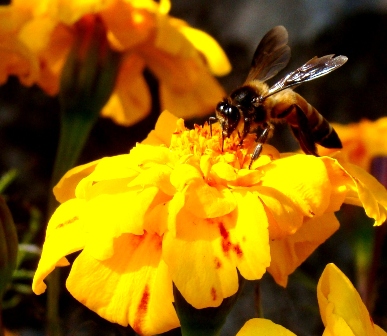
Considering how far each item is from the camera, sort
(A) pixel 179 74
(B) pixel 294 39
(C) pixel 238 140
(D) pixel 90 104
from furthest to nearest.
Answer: (B) pixel 294 39
(A) pixel 179 74
(D) pixel 90 104
(C) pixel 238 140

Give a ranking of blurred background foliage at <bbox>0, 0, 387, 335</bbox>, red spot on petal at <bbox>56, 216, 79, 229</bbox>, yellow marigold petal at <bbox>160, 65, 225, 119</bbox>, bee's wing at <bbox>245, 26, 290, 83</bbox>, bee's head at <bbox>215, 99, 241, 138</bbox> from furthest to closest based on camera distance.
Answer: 1. blurred background foliage at <bbox>0, 0, 387, 335</bbox>
2. yellow marigold petal at <bbox>160, 65, 225, 119</bbox>
3. bee's wing at <bbox>245, 26, 290, 83</bbox>
4. bee's head at <bbox>215, 99, 241, 138</bbox>
5. red spot on petal at <bbox>56, 216, 79, 229</bbox>

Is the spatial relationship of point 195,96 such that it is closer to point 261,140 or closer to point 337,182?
point 261,140

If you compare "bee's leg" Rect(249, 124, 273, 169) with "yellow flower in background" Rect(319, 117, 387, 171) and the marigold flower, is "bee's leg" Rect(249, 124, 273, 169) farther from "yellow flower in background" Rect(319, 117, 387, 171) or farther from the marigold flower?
"yellow flower in background" Rect(319, 117, 387, 171)

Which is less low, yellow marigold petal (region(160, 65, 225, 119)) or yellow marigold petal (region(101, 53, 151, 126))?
yellow marigold petal (region(160, 65, 225, 119))

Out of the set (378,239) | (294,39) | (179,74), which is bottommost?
(294,39)

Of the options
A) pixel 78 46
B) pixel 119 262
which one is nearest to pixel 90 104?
pixel 78 46

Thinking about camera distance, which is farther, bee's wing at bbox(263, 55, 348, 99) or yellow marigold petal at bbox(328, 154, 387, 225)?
bee's wing at bbox(263, 55, 348, 99)

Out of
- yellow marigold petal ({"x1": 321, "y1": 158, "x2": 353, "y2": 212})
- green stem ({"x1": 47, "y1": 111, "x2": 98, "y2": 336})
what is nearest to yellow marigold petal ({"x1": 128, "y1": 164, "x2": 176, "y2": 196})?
yellow marigold petal ({"x1": 321, "y1": 158, "x2": 353, "y2": 212})

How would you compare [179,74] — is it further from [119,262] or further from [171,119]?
[119,262]
